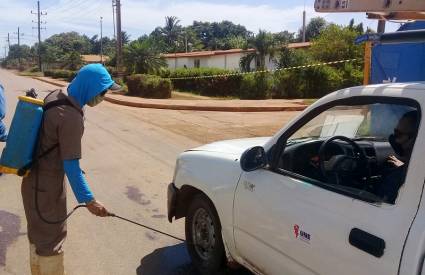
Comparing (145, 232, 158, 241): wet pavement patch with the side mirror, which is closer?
the side mirror

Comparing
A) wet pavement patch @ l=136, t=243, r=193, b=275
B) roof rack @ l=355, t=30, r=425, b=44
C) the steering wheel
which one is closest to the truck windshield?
the steering wheel

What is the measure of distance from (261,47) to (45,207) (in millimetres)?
30520

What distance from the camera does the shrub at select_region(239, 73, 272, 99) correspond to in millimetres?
25703

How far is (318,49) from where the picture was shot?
3077cm

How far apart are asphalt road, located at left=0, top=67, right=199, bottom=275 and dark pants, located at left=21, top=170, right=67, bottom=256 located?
3.43ft

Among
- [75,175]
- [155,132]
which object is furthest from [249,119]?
[75,175]

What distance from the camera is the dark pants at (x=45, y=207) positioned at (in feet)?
10.2

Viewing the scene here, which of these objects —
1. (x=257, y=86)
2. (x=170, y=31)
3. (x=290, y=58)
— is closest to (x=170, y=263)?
(x=257, y=86)

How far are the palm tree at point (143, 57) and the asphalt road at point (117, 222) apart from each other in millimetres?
22391

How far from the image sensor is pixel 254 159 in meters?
3.19

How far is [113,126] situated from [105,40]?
11755 centimetres

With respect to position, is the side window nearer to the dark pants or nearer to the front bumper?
the front bumper

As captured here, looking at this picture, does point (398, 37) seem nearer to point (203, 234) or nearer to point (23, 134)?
point (203, 234)

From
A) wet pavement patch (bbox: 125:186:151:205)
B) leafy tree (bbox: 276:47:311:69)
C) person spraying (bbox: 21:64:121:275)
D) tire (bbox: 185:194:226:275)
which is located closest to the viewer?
person spraying (bbox: 21:64:121:275)
